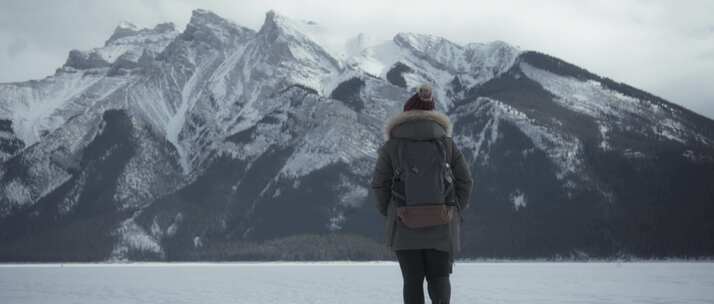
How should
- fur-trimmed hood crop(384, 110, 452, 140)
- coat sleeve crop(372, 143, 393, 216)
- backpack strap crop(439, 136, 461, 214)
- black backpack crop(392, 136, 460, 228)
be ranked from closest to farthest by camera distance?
black backpack crop(392, 136, 460, 228), backpack strap crop(439, 136, 461, 214), coat sleeve crop(372, 143, 393, 216), fur-trimmed hood crop(384, 110, 452, 140)

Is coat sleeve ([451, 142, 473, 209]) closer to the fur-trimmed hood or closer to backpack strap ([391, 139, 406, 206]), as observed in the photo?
the fur-trimmed hood

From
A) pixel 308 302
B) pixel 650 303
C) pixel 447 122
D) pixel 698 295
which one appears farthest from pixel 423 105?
pixel 698 295

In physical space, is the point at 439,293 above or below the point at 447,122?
below

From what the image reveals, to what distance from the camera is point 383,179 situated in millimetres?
11680

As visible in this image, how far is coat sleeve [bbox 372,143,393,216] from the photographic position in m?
11.7

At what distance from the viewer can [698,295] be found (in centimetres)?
6162

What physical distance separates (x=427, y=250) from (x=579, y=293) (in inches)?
2393

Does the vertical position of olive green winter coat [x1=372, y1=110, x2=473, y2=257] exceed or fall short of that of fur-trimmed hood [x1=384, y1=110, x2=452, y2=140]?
it falls short

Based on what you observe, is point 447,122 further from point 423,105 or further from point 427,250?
point 427,250

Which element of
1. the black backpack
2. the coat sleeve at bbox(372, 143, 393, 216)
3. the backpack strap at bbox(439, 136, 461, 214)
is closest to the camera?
the black backpack

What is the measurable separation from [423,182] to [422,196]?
0.19 metres

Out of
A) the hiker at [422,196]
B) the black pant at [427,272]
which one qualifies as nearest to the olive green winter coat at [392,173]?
the hiker at [422,196]

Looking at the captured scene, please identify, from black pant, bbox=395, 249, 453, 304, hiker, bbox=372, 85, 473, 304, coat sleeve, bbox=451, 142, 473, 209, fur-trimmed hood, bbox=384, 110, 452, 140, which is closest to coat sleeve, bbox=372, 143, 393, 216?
hiker, bbox=372, 85, 473, 304

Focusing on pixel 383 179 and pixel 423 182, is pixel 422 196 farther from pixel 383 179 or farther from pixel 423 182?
pixel 383 179
